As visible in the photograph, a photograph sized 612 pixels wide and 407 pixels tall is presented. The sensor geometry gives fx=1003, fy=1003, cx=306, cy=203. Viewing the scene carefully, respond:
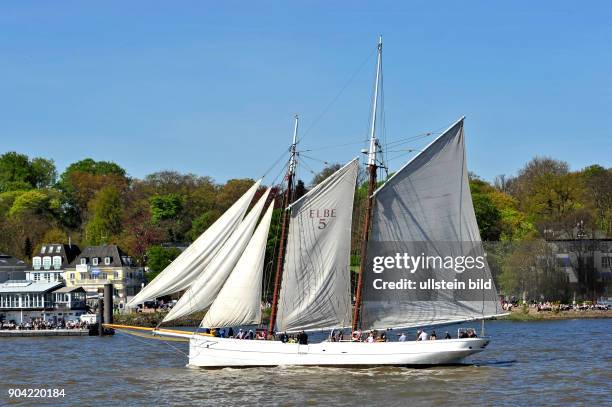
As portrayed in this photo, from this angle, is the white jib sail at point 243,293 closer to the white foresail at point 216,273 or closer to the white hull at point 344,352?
the white foresail at point 216,273

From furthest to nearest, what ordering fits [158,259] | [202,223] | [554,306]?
[202,223] < [158,259] < [554,306]

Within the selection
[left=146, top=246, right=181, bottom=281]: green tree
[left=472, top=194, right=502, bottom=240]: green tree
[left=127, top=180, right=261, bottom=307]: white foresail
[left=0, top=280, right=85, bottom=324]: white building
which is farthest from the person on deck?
[left=472, top=194, right=502, bottom=240]: green tree

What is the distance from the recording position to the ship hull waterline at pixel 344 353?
5675 centimetres

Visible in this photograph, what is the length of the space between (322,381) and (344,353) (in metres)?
3.41

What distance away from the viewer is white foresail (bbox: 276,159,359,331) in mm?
58719

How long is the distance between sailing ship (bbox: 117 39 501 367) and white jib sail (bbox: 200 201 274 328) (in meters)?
0.06

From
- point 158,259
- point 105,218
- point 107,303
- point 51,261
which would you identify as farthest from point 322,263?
point 105,218

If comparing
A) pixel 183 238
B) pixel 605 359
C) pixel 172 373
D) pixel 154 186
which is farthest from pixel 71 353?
pixel 154 186

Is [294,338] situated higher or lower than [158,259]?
lower

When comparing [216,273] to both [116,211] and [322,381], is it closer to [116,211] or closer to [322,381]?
[322,381]

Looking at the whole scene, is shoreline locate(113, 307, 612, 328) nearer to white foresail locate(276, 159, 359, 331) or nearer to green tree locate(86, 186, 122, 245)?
green tree locate(86, 186, 122, 245)

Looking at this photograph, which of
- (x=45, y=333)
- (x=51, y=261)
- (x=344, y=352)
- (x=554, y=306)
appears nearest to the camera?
(x=344, y=352)

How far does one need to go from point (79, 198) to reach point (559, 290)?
98.0 metres

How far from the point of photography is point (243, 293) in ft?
188
